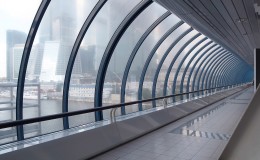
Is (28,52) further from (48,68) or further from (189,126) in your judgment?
(189,126)

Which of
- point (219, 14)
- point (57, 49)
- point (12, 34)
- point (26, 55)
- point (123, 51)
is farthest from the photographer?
point (123, 51)

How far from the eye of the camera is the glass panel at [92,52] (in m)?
6.31

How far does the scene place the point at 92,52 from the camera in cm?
707

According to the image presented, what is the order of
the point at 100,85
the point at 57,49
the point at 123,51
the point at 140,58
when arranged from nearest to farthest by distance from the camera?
the point at 57,49 < the point at 100,85 < the point at 123,51 < the point at 140,58

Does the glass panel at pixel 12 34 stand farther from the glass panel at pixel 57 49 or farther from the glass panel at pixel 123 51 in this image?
the glass panel at pixel 123 51

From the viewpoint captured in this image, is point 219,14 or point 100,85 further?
point 100,85

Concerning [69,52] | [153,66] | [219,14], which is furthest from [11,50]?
[153,66]

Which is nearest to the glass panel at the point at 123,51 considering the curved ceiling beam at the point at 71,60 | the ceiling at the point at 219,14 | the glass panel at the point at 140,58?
the glass panel at the point at 140,58

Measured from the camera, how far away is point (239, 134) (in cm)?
302

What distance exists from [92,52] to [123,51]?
1867 millimetres

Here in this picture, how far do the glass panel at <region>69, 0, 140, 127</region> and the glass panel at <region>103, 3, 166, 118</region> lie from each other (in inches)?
27.6

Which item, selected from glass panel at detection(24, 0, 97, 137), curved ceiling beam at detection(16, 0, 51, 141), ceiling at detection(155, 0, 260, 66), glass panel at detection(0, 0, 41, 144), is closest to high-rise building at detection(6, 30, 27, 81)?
glass panel at detection(0, 0, 41, 144)

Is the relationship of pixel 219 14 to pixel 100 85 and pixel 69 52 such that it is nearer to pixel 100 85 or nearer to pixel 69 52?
pixel 100 85

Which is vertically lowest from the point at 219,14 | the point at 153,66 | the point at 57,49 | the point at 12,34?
the point at 153,66
